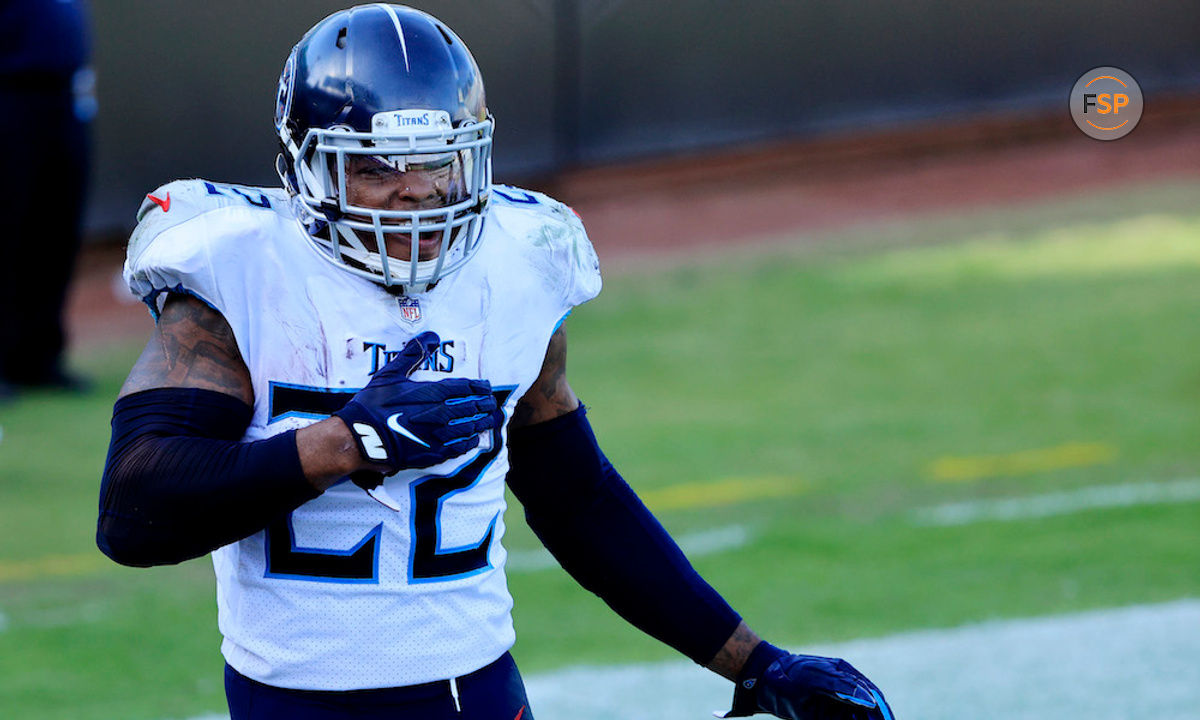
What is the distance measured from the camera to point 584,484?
265cm

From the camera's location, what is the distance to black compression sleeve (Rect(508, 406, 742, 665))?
2.64m

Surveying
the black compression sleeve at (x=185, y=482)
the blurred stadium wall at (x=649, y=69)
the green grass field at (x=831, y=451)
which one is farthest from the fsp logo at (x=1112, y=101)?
the black compression sleeve at (x=185, y=482)

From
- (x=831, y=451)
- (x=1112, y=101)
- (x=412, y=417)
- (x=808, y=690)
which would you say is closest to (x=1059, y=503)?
(x=831, y=451)

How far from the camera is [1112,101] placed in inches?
557

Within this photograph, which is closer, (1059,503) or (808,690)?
(808,690)

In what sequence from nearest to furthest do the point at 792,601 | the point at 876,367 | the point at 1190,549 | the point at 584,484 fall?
the point at 584,484
the point at 792,601
the point at 1190,549
the point at 876,367

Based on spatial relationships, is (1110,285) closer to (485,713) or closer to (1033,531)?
(1033,531)

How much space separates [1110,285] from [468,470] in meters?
7.81

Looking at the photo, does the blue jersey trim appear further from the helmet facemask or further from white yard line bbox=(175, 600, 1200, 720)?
white yard line bbox=(175, 600, 1200, 720)

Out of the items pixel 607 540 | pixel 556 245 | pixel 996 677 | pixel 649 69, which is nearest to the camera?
pixel 556 245

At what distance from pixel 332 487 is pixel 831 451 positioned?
188 inches

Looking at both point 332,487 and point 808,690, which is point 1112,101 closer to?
point 808,690

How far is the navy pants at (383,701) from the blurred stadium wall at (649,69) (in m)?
8.84

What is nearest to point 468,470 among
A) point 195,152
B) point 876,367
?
point 876,367
